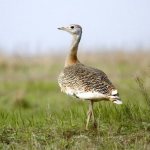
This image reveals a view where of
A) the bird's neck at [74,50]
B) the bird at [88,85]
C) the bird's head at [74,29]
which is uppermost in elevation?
the bird's head at [74,29]

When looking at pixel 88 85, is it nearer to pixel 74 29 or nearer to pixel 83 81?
pixel 83 81

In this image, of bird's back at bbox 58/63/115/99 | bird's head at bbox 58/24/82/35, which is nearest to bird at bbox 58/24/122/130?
bird's back at bbox 58/63/115/99

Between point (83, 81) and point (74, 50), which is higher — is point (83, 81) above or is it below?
below

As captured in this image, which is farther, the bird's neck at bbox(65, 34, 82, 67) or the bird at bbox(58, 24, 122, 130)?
the bird's neck at bbox(65, 34, 82, 67)

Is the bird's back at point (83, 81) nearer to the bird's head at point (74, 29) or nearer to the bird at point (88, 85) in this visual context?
the bird at point (88, 85)

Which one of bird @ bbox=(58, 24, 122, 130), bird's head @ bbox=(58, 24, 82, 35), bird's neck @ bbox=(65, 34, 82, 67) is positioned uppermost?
bird's head @ bbox=(58, 24, 82, 35)

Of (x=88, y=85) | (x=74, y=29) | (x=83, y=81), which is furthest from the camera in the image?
(x=74, y=29)

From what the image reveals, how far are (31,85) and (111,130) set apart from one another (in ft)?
30.1

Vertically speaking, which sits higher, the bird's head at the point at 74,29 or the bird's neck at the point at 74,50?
the bird's head at the point at 74,29

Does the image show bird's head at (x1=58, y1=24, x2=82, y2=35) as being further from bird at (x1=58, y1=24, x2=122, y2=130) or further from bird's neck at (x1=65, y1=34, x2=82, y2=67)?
bird at (x1=58, y1=24, x2=122, y2=130)

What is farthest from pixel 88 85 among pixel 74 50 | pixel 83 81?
pixel 74 50

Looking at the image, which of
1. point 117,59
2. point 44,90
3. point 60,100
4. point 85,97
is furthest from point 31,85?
point 85,97

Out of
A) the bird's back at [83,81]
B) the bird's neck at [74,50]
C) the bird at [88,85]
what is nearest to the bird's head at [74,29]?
the bird's neck at [74,50]

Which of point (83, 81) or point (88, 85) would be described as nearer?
point (88, 85)
